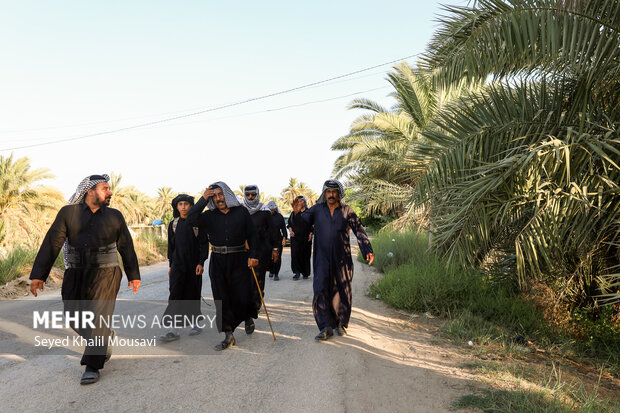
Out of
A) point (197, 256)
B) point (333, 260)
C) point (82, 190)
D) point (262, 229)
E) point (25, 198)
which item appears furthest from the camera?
point (25, 198)

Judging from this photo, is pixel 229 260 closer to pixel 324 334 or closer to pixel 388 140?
pixel 324 334

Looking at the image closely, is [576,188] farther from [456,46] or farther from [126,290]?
[126,290]

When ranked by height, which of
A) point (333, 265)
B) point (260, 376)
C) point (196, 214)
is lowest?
point (260, 376)

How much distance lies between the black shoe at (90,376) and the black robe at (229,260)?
62.2 inches

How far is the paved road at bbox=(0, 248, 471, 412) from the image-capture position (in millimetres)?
3484

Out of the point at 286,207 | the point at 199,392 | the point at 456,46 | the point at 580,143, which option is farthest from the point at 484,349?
the point at 286,207

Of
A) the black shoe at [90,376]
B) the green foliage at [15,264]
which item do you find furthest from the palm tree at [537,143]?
the green foliage at [15,264]

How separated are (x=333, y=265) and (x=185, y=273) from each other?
74.7 inches

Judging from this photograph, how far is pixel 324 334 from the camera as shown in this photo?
17.2 feet

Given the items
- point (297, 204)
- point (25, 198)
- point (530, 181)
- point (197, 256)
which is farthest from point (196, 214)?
point (25, 198)

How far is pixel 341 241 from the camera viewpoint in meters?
5.57

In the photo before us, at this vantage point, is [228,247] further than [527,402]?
Yes

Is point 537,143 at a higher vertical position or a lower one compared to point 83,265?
higher

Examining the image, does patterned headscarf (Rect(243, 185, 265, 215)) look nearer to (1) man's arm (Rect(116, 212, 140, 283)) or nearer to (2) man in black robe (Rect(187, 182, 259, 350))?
(2) man in black robe (Rect(187, 182, 259, 350))
